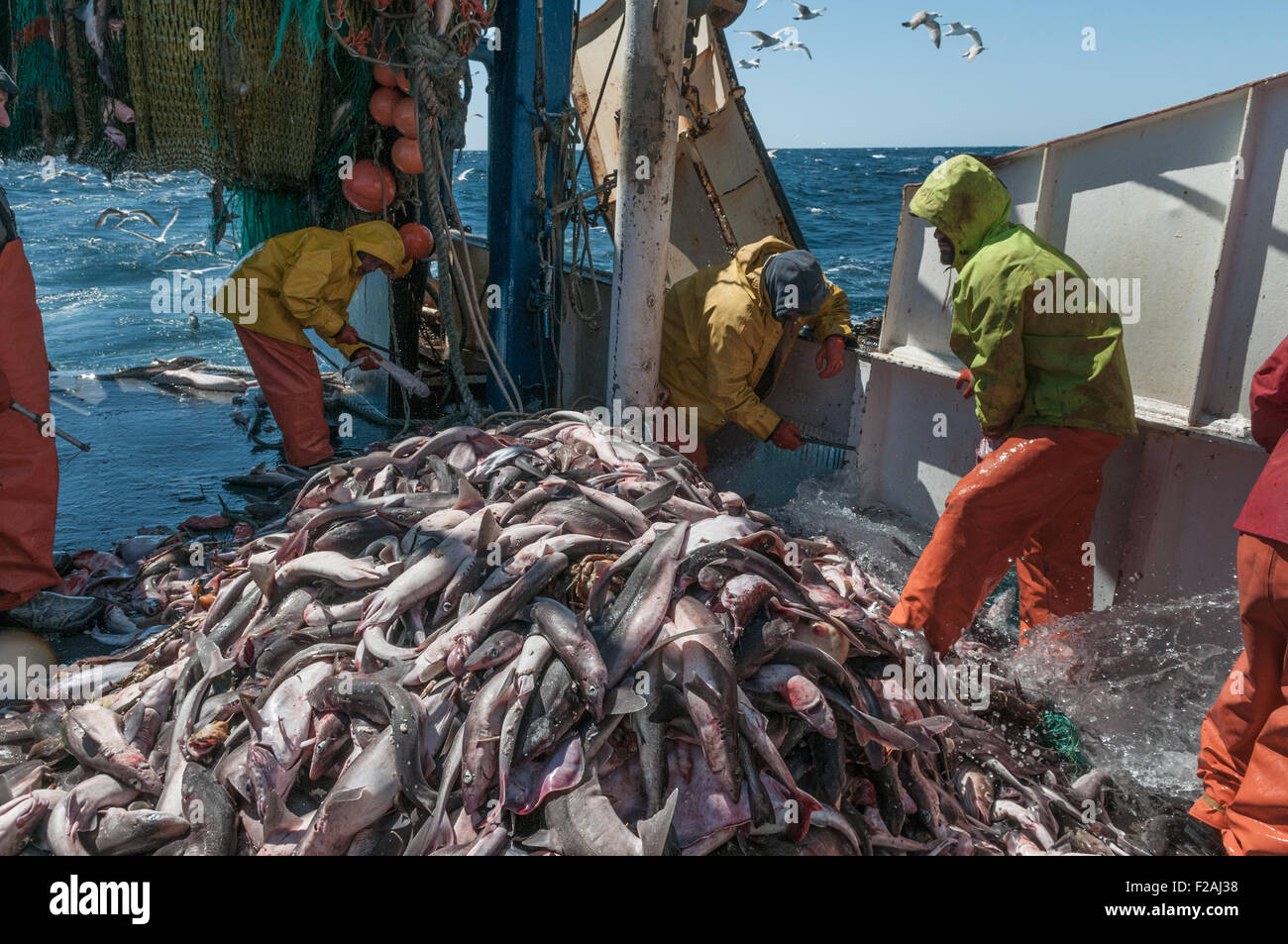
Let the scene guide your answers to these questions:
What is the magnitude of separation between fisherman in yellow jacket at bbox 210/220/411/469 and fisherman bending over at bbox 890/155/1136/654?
4165 millimetres

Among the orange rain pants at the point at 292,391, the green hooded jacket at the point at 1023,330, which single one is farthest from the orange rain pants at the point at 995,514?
the orange rain pants at the point at 292,391

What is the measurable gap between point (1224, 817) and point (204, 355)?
446 inches

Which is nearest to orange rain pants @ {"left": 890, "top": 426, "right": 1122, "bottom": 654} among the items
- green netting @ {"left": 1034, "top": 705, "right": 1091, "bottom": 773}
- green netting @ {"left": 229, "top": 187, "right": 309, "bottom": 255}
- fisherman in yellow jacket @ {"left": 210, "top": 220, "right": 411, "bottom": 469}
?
green netting @ {"left": 1034, "top": 705, "right": 1091, "bottom": 773}

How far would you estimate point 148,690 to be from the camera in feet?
12.1

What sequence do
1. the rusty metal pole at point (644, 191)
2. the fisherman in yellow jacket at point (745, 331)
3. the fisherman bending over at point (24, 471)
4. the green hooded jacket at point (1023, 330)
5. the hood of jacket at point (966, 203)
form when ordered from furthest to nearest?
the fisherman in yellow jacket at point (745, 331)
the rusty metal pole at point (644, 191)
the fisherman bending over at point (24, 471)
the hood of jacket at point (966, 203)
the green hooded jacket at point (1023, 330)

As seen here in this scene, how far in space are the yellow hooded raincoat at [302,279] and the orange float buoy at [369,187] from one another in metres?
0.46

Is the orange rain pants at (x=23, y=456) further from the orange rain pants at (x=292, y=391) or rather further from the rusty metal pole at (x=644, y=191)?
the rusty metal pole at (x=644, y=191)

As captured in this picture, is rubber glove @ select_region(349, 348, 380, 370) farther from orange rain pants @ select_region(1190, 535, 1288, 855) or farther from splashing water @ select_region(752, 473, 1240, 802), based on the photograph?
orange rain pants @ select_region(1190, 535, 1288, 855)

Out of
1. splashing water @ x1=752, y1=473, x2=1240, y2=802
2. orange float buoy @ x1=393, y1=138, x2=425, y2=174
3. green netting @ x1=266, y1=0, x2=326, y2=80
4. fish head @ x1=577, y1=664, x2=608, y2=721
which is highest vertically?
green netting @ x1=266, y1=0, x2=326, y2=80

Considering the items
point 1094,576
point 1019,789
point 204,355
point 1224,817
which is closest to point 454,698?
point 1019,789

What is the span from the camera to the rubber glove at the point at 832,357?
5.92m

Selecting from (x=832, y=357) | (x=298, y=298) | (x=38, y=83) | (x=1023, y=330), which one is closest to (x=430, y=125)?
(x=298, y=298)

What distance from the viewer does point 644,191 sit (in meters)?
5.56

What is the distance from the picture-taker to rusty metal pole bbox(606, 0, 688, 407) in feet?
17.4
